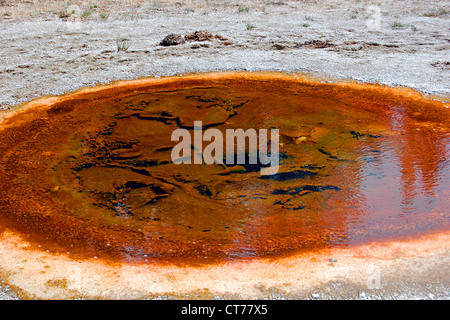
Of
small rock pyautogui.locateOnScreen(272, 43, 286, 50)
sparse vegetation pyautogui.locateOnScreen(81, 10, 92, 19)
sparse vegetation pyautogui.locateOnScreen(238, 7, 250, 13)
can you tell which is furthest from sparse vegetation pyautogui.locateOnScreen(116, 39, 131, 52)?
sparse vegetation pyautogui.locateOnScreen(238, 7, 250, 13)

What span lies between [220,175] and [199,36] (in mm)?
4332

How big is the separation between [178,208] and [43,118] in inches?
106

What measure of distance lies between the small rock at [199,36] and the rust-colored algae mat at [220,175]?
197 cm

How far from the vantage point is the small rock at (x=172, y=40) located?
7320 millimetres

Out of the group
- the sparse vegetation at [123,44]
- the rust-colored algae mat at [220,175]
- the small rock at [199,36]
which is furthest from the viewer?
the small rock at [199,36]

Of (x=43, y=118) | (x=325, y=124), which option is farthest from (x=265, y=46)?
(x=43, y=118)

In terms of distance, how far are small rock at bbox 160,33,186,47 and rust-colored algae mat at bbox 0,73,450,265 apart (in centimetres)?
168

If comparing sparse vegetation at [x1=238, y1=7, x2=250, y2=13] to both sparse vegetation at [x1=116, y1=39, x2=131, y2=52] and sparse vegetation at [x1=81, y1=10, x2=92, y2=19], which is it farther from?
sparse vegetation at [x1=81, y1=10, x2=92, y2=19]

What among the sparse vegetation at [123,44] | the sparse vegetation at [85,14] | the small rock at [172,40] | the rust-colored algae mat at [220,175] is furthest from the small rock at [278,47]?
the sparse vegetation at [85,14]

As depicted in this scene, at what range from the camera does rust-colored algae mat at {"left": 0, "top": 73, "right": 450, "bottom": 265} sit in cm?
325

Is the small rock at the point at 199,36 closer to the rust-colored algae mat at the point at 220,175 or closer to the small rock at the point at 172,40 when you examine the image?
the small rock at the point at 172,40

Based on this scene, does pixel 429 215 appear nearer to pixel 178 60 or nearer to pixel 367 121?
pixel 367 121

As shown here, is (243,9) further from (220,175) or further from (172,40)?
(220,175)

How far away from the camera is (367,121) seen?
16.6 ft
